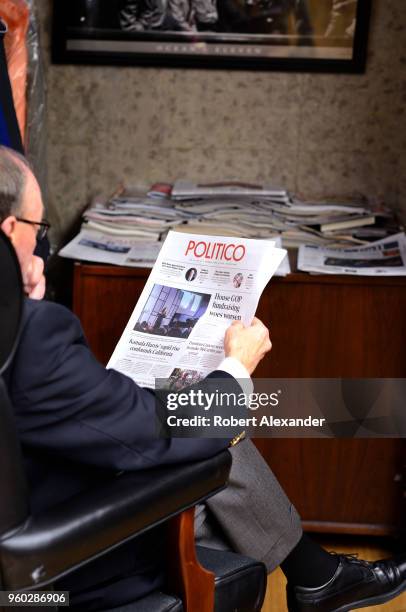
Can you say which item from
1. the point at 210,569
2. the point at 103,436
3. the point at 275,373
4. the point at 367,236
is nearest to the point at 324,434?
the point at 275,373

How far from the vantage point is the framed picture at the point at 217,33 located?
2.72 metres

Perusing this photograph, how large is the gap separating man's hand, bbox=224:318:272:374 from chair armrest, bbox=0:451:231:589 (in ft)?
0.61

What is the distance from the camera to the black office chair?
1.10m

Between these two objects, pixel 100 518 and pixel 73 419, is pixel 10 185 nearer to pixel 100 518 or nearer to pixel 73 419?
pixel 73 419

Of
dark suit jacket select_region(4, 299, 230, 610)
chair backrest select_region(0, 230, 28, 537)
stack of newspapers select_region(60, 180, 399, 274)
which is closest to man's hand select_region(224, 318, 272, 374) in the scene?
dark suit jacket select_region(4, 299, 230, 610)

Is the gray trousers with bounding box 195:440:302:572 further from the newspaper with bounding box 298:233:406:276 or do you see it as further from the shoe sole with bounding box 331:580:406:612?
the newspaper with bounding box 298:233:406:276

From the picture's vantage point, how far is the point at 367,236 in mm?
2586

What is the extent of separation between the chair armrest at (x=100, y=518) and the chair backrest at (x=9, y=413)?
0.03m

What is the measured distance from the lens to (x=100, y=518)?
3.94 ft

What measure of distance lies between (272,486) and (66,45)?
5.23ft

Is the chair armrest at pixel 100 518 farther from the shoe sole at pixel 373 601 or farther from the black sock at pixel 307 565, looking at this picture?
the shoe sole at pixel 373 601

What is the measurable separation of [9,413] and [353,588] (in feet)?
3.85

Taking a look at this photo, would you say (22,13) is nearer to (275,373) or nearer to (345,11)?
(345,11)
